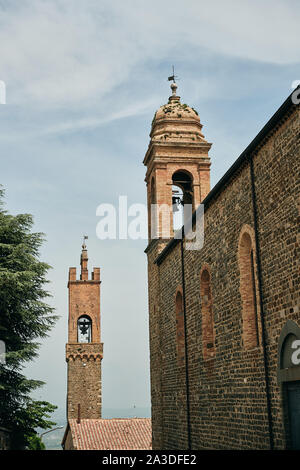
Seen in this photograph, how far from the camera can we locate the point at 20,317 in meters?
20.9

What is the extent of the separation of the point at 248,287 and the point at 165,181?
985 centimetres

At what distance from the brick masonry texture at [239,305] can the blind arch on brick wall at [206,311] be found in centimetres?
11

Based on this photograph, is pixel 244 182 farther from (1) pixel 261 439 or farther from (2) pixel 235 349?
(1) pixel 261 439

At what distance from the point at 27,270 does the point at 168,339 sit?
5.95 metres

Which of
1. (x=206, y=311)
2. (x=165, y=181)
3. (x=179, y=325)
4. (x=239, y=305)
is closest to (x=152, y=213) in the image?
(x=165, y=181)

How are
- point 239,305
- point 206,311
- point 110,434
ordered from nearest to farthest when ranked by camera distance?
point 239,305
point 206,311
point 110,434

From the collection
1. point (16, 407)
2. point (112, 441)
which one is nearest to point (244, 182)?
point (16, 407)

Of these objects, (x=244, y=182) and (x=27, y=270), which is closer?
(x=244, y=182)

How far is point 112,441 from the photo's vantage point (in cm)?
3253

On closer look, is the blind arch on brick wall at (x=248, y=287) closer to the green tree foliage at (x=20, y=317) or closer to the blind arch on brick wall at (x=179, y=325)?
the blind arch on brick wall at (x=179, y=325)

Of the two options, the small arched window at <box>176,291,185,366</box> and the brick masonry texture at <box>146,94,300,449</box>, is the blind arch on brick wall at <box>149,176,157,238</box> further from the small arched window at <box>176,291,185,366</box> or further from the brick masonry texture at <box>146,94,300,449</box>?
the small arched window at <box>176,291,185,366</box>

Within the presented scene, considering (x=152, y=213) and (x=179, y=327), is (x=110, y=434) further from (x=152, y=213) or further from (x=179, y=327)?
(x=179, y=327)

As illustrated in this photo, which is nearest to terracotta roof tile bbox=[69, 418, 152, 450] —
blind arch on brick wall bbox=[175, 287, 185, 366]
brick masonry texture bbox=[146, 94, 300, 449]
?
brick masonry texture bbox=[146, 94, 300, 449]

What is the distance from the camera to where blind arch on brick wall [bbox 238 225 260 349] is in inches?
447
